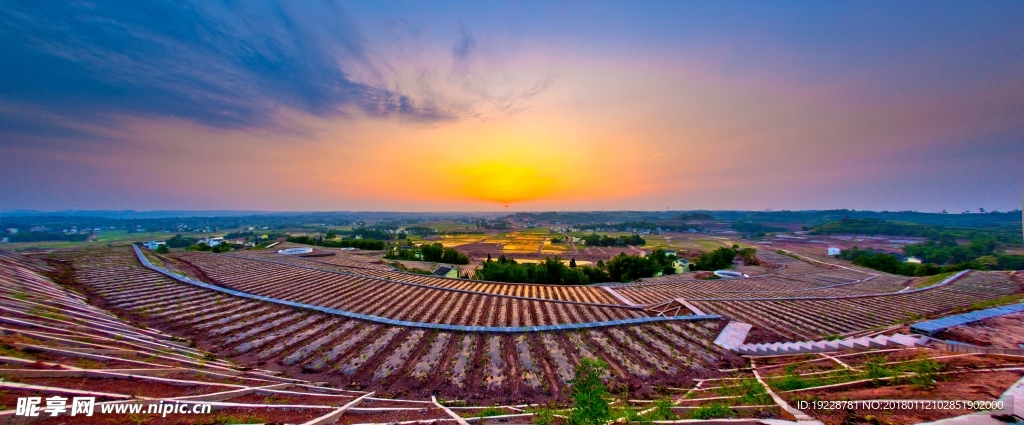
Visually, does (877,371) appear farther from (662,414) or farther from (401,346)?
(401,346)

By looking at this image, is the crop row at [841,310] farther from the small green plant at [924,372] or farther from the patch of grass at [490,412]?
the patch of grass at [490,412]

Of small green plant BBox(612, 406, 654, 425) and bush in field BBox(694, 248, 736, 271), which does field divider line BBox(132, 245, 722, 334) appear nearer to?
small green plant BBox(612, 406, 654, 425)

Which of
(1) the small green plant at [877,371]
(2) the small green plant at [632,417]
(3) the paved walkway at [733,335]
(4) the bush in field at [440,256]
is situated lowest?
(4) the bush in field at [440,256]

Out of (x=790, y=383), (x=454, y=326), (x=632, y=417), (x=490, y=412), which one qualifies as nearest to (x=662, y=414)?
(x=632, y=417)

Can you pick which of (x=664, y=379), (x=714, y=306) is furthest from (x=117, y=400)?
(x=714, y=306)

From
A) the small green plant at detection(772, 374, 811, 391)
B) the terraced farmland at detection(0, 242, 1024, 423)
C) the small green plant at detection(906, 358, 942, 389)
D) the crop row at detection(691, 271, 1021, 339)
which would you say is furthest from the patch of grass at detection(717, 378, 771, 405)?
the crop row at detection(691, 271, 1021, 339)

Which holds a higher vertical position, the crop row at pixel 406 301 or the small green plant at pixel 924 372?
the small green plant at pixel 924 372

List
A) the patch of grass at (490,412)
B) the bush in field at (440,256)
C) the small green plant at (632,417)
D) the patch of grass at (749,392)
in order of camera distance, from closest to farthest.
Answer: the small green plant at (632,417) < the patch of grass at (490,412) < the patch of grass at (749,392) < the bush in field at (440,256)

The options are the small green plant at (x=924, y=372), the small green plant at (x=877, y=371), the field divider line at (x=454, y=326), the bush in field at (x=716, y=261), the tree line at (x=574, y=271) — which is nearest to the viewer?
the small green plant at (x=924, y=372)

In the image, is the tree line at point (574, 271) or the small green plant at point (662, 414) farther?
the tree line at point (574, 271)

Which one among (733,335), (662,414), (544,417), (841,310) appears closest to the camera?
(544,417)

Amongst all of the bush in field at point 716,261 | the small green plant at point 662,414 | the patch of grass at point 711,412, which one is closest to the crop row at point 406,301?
the small green plant at point 662,414

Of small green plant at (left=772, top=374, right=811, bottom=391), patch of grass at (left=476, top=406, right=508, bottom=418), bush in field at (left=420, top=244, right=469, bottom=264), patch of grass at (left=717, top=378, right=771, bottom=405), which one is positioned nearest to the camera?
patch of grass at (left=476, top=406, right=508, bottom=418)
